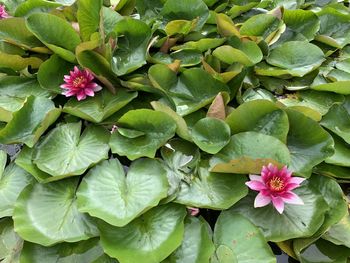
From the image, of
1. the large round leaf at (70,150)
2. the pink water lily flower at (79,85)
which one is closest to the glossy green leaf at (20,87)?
the pink water lily flower at (79,85)

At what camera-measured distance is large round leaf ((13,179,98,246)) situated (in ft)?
4.03

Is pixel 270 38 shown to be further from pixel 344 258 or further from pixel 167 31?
pixel 344 258

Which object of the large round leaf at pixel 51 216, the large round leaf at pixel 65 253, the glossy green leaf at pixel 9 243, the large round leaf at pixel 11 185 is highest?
the large round leaf at pixel 51 216

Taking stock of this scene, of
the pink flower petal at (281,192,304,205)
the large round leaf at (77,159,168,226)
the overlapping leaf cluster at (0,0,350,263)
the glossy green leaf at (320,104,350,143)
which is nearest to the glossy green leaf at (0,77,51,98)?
the overlapping leaf cluster at (0,0,350,263)

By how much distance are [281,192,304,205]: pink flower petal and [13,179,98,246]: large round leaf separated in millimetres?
575

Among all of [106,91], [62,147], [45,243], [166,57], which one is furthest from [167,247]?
[166,57]

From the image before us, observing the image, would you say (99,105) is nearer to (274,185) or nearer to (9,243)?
(9,243)

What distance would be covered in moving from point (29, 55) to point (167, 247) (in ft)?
3.67

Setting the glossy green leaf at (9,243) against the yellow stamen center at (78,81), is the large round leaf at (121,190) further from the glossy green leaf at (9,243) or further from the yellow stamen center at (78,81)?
the yellow stamen center at (78,81)

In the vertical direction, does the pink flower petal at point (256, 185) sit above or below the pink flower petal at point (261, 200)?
above

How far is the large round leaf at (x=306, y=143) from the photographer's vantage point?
1391 mm

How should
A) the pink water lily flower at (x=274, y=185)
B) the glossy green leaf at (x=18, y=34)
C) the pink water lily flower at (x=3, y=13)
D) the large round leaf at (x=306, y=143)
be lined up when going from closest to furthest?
the pink water lily flower at (x=274, y=185) < the large round leaf at (x=306, y=143) < the glossy green leaf at (x=18, y=34) < the pink water lily flower at (x=3, y=13)

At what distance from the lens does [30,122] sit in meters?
1.51

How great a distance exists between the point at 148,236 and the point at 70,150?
1.38 ft
